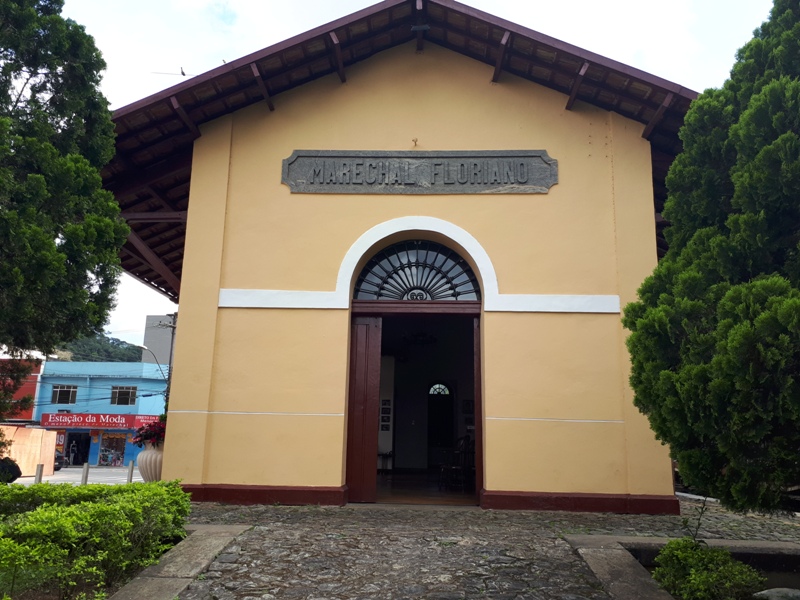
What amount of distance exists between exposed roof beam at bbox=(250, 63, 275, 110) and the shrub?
271 inches

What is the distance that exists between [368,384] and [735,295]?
16.7 ft

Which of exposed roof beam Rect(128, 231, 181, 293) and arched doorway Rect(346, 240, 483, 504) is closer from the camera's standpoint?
arched doorway Rect(346, 240, 483, 504)

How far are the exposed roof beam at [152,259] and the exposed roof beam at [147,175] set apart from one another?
2.16 feet

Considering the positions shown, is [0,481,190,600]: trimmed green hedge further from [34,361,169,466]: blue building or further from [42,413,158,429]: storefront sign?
[34,361,169,466]: blue building

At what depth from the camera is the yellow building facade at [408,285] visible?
7.99 meters

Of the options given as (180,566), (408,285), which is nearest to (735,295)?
(180,566)

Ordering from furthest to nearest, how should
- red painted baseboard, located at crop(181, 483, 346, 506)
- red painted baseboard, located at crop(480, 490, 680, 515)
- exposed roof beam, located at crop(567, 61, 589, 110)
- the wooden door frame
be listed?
the wooden door frame, exposed roof beam, located at crop(567, 61, 589, 110), red painted baseboard, located at crop(181, 483, 346, 506), red painted baseboard, located at crop(480, 490, 680, 515)

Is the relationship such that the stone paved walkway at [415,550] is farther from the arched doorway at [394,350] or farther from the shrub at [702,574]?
the arched doorway at [394,350]

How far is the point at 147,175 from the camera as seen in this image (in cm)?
926

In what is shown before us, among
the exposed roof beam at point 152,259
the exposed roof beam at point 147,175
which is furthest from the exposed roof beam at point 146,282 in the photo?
the exposed roof beam at point 147,175

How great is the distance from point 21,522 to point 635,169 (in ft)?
25.3

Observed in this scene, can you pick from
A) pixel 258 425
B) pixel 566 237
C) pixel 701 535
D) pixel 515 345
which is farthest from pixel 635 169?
pixel 258 425

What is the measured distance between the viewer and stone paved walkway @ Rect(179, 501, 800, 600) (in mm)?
4590

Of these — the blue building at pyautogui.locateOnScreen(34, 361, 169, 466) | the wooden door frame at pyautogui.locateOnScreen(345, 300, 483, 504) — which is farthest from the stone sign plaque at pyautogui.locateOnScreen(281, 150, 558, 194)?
the blue building at pyautogui.locateOnScreen(34, 361, 169, 466)
